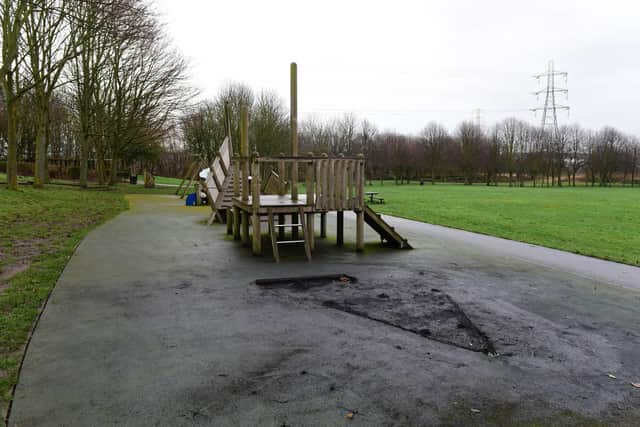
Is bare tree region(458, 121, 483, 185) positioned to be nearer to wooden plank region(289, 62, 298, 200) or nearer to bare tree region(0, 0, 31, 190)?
bare tree region(0, 0, 31, 190)

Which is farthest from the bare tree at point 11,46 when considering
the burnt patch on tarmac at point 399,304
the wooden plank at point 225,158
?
the burnt patch on tarmac at point 399,304

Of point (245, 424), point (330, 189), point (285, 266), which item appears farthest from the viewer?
point (330, 189)

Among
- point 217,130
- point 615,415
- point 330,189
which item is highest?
point 217,130

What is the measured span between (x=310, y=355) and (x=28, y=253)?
646 cm

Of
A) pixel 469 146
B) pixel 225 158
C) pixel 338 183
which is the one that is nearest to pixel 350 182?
pixel 338 183

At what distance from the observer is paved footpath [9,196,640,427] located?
313 centimetres

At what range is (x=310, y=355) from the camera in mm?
4066

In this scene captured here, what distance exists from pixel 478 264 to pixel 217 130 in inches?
1536

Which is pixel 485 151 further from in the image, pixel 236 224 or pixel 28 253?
pixel 28 253

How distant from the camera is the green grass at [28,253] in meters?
4.15

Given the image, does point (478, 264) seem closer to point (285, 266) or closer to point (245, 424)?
point (285, 266)

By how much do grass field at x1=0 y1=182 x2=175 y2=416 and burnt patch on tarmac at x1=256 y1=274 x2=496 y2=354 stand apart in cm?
284

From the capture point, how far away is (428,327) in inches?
192

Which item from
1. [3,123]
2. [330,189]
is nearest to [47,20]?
[330,189]
